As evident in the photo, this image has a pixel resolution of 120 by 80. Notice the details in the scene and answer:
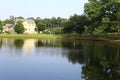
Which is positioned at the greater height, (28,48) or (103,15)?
(103,15)

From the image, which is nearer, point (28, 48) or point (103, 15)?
point (28, 48)

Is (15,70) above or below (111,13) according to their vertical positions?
below

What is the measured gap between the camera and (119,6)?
229 feet

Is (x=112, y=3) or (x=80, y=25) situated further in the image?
(x=80, y=25)

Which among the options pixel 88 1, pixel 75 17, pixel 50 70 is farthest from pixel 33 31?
pixel 50 70

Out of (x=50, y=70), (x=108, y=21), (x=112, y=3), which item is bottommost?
(x=50, y=70)

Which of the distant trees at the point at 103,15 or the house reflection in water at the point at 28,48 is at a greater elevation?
the distant trees at the point at 103,15

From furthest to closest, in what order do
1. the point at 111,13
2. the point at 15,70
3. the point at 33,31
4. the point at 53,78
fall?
the point at 33,31 < the point at 111,13 < the point at 15,70 < the point at 53,78

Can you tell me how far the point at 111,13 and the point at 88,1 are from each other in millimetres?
7145

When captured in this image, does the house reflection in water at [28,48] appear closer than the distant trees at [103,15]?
Yes

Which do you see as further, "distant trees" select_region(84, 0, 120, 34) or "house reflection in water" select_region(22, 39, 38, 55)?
"distant trees" select_region(84, 0, 120, 34)

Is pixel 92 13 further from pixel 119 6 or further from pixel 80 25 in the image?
pixel 80 25

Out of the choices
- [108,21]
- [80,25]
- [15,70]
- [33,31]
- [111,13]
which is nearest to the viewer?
[15,70]

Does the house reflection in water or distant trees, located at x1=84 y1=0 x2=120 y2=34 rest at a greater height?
distant trees, located at x1=84 y1=0 x2=120 y2=34
